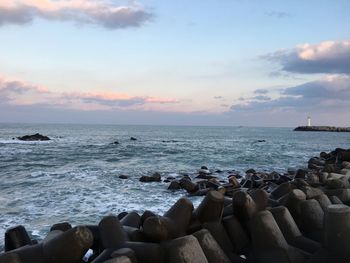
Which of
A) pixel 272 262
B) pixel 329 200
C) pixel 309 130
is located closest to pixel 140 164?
pixel 329 200

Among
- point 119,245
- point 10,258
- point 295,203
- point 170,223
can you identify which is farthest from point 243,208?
point 10,258

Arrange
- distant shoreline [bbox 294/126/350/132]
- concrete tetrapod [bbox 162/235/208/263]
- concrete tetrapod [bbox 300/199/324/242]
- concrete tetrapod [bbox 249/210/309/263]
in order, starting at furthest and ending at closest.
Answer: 1. distant shoreline [bbox 294/126/350/132]
2. concrete tetrapod [bbox 300/199/324/242]
3. concrete tetrapod [bbox 249/210/309/263]
4. concrete tetrapod [bbox 162/235/208/263]

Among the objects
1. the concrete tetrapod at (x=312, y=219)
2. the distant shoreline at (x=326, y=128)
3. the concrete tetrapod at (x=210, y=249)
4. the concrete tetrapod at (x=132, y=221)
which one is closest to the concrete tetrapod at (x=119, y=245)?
the concrete tetrapod at (x=210, y=249)

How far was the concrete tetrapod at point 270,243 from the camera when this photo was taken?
17.9 ft

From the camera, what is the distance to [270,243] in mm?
5668

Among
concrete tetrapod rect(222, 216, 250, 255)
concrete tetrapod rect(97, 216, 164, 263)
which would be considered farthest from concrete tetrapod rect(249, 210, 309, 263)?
concrete tetrapod rect(97, 216, 164, 263)

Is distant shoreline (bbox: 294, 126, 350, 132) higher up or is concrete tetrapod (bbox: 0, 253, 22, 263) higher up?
distant shoreline (bbox: 294, 126, 350, 132)

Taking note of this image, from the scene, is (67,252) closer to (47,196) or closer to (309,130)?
(47,196)

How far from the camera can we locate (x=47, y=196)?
47.0ft

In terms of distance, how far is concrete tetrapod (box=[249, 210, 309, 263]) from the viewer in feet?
17.9

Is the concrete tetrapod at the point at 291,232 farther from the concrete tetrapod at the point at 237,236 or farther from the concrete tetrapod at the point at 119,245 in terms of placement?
the concrete tetrapod at the point at 119,245

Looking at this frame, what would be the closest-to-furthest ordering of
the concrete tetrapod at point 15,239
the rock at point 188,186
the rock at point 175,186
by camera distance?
the concrete tetrapod at point 15,239
the rock at point 188,186
the rock at point 175,186

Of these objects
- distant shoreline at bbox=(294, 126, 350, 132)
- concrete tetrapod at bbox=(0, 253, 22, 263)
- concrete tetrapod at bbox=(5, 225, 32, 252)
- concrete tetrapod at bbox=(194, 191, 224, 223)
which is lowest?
concrete tetrapod at bbox=(5, 225, 32, 252)

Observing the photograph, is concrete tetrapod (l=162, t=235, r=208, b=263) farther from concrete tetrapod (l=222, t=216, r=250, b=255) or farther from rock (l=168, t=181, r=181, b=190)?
rock (l=168, t=181, r=181, b=190)
